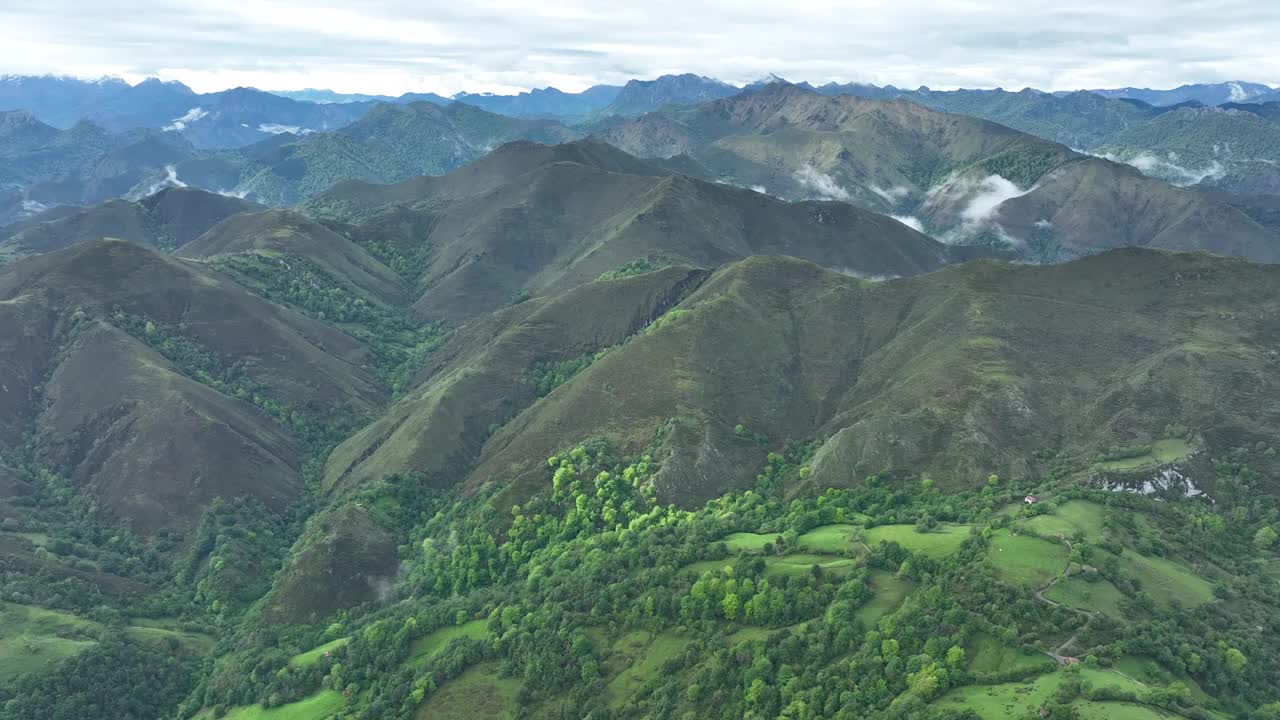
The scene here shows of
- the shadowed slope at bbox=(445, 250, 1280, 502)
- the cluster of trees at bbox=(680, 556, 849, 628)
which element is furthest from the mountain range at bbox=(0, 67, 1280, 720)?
the shadowed slope at bbox=(445, 250, 1280, 502)

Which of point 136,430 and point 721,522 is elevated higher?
point 721,522

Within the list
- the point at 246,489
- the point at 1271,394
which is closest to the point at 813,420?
the point at 1271,394

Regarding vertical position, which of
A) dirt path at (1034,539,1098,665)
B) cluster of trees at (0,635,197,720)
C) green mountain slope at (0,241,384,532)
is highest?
dirt path at (1034,539,1098,665)

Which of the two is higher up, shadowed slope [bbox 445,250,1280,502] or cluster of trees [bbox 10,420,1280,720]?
shadowed slope [bbox 445,250,1280,502]

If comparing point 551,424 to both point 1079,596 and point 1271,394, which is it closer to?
A: point 1079,596

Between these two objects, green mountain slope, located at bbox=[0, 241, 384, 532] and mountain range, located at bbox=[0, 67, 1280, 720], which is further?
green mountain slope, located at bbox=[0, 241, 384, 532]

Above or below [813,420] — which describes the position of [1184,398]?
above

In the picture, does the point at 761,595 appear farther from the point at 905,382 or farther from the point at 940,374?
the point at 940,374

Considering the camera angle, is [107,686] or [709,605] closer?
[709,605]

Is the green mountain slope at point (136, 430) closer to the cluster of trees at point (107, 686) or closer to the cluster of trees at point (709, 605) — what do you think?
the cluster of trees at point (709, 605)

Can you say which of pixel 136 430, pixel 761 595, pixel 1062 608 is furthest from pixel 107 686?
pixel 1062 608

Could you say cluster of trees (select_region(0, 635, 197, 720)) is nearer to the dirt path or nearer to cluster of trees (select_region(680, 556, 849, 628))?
cluster of trees (select_region(680, 556, 849, 628))
